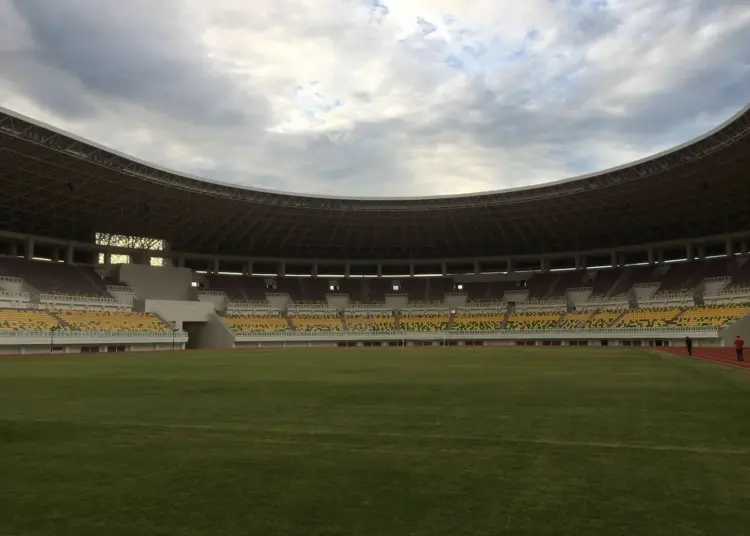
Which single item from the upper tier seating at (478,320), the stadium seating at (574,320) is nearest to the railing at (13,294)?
the upper tier seating at (478,320)

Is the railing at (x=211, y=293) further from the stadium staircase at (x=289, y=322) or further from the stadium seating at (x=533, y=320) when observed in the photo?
the stadium seating at (x=533, y=320)

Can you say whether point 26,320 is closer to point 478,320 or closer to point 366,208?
point 366,208

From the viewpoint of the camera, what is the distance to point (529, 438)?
8664 mm

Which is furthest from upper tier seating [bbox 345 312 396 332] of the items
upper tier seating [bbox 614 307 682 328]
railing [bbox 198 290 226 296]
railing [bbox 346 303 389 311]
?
upper tier seating [bbox 614 307 682 328]

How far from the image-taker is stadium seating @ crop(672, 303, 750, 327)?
4622 cm

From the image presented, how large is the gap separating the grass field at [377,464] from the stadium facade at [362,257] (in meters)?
30.6

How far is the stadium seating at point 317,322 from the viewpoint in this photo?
2460 inches

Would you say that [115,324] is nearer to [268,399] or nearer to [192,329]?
[192,329]

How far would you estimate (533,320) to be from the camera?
62031 mm

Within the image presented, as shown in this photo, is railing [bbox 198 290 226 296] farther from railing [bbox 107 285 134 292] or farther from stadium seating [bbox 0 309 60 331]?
stadium seating [bbox 0 309 60 331]

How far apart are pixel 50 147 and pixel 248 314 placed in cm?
3213

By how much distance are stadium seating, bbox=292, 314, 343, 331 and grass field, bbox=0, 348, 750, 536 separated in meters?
48.3

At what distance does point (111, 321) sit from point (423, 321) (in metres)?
32.9

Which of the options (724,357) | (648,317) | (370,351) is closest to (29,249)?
(370,351)
